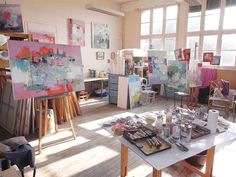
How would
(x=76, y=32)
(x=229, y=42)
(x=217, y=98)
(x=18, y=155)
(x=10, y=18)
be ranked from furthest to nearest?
(x=76, y=32) → (x=229, y=42) → (x=217, y=98) → (x=10, y=18) → (x=18, y=155)

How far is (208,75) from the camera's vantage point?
5367mm

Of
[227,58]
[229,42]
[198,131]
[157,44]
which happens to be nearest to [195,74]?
[227,58]

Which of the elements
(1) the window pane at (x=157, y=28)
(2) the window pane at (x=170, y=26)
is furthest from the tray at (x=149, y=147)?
(1) the window pane at (x=157, y=28)

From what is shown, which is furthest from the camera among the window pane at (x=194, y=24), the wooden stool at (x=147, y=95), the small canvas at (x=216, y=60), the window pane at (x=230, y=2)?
the window pane at (x=194, y=24)

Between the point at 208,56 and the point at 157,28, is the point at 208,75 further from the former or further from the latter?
the point at 157,28

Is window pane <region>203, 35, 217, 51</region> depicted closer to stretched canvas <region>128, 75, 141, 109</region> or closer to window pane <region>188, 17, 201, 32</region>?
window pane <region>188, 17, 201, 32</region>

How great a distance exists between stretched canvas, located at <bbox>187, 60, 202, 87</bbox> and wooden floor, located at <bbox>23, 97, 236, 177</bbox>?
2508 millimetres

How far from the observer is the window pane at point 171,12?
6.12m

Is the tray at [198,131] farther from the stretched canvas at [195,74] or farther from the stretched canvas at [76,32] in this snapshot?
the stretched canvas at [76,32]

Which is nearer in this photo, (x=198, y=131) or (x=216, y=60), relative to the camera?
(x=198, y=131)

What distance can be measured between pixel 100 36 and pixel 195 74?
345 cm

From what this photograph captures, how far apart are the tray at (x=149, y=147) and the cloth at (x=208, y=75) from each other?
4.29 meters

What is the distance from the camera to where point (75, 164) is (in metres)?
2.49

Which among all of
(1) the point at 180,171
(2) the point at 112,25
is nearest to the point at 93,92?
(2) the point at 112,25
